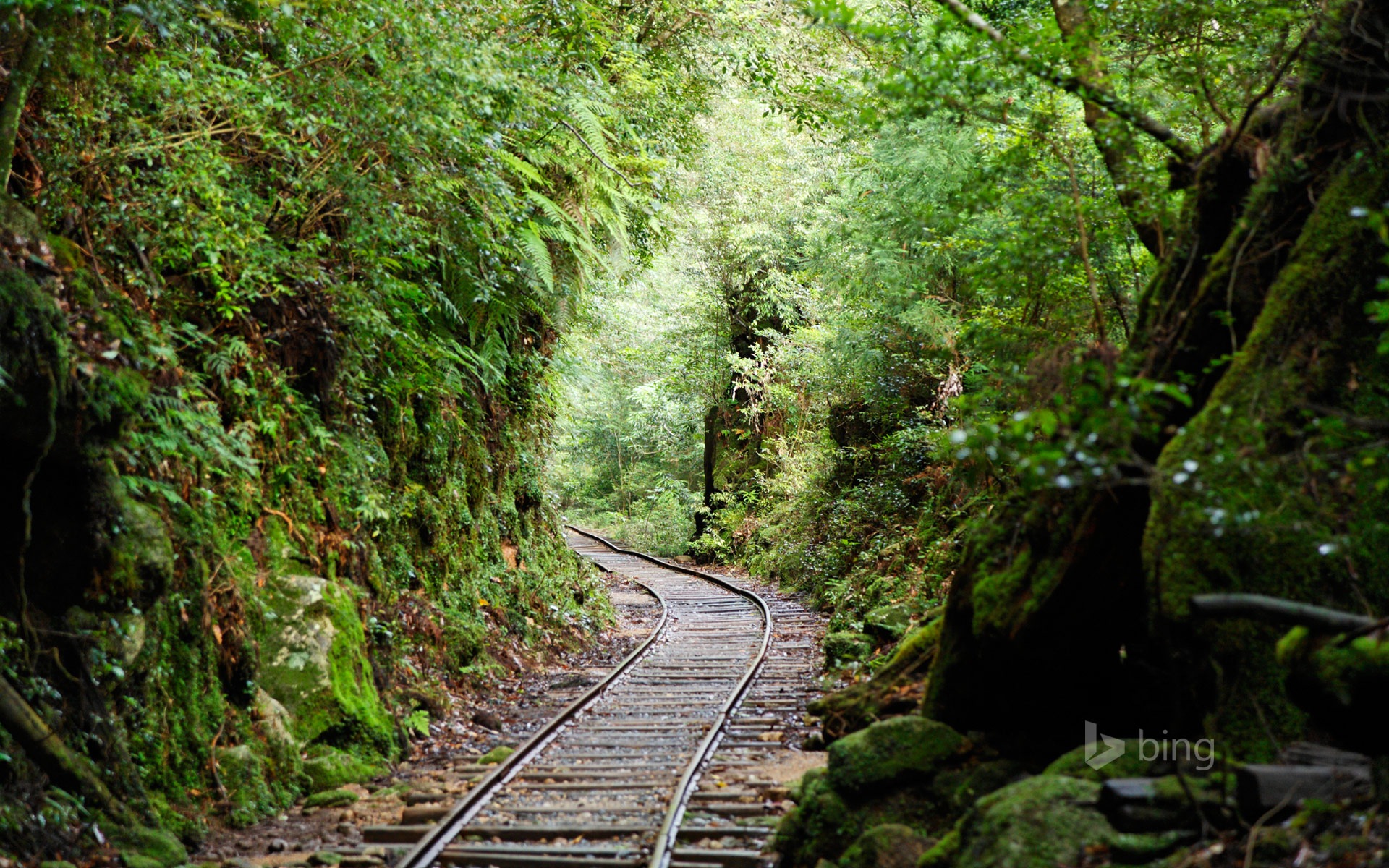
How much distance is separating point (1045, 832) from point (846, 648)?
23.2 ft

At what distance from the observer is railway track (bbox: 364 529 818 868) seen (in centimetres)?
591

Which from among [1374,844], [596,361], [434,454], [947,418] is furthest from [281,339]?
[596,361]

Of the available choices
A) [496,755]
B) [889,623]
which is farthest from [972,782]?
[889,623]

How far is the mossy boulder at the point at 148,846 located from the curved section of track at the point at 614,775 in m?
1.29

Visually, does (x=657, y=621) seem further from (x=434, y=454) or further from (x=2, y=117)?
(x=2, y=117)

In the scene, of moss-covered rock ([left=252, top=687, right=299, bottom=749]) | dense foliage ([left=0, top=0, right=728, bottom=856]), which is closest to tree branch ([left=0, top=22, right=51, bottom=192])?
dense foliage ([left=0, top=0, right=728, bottom=856])

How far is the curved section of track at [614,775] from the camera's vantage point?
5.88m

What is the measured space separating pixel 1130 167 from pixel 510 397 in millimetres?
9847

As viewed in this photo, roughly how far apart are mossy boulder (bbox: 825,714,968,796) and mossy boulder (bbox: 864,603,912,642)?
440 cm

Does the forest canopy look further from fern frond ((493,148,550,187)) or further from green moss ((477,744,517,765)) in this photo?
green moss ((477,744,517,765))

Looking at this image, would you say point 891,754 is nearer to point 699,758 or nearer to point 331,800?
point 699,758

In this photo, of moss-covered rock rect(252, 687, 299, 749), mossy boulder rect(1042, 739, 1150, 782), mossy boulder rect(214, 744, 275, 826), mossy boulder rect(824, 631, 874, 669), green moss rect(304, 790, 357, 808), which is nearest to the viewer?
mossy boulder rect(1042, 739, 1150, 782)

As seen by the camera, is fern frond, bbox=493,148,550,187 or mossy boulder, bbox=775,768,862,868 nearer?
mossy boulder, bbox=775,768,862,868

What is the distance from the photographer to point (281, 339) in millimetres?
8773
